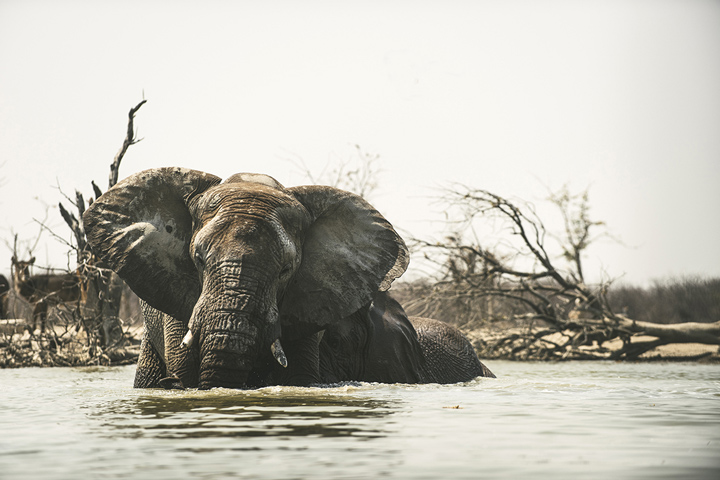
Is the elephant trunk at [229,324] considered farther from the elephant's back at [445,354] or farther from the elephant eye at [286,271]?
the elephant's back at [445,354]

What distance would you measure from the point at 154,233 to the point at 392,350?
2574 mm

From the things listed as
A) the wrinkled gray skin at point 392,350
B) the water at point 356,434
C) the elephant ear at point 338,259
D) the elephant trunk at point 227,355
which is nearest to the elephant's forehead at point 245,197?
the elephant ear at point 338,259

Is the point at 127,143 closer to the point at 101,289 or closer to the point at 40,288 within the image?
the point at 101,289

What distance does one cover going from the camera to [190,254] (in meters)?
7.33

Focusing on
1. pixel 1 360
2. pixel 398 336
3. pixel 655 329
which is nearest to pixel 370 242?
pixel 398 336

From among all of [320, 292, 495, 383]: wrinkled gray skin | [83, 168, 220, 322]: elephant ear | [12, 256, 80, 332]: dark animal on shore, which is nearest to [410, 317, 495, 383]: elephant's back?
[320, 292, 495, 383]: wrinkled gray skin

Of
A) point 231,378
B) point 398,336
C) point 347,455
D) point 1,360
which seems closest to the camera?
point 347,455

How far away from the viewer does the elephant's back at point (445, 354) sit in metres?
9.27

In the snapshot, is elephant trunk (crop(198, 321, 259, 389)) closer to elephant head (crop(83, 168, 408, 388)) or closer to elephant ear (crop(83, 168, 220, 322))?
elephant head (crop(83, 168, 408, 388))

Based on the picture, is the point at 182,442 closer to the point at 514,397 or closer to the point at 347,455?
the point at 347,455

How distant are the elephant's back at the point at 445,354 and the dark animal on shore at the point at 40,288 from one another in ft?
21.0

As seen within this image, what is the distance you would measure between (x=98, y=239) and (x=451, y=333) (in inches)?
160

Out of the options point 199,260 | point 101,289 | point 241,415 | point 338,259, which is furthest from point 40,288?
point 241,415

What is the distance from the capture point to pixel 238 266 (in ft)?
21.3
